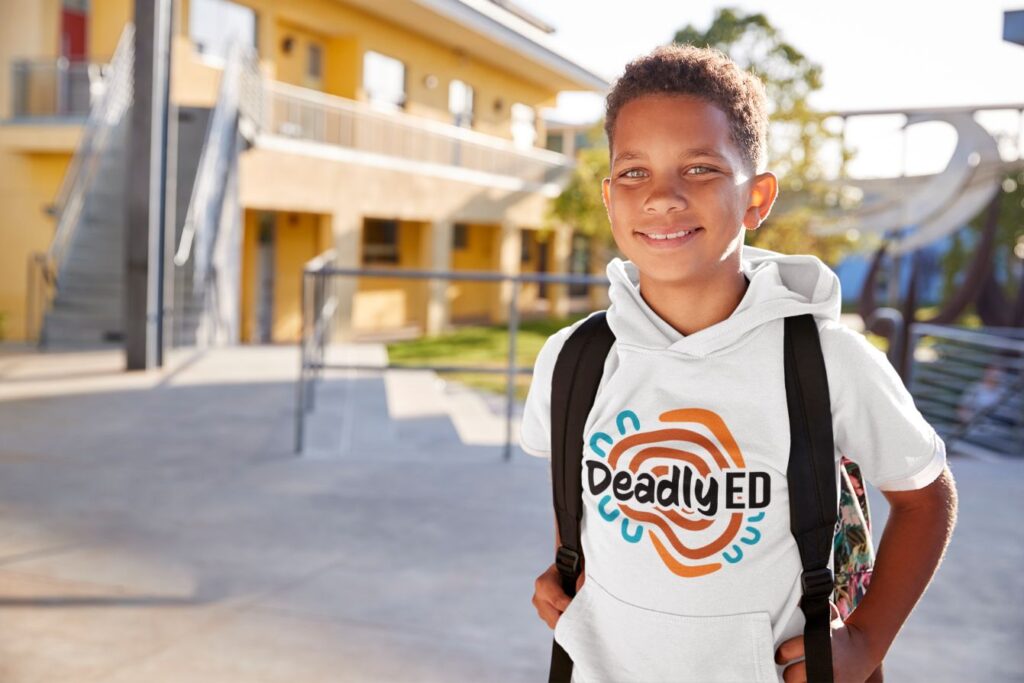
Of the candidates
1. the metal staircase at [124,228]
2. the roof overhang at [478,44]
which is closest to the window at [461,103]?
the roof overhang at [478,44]

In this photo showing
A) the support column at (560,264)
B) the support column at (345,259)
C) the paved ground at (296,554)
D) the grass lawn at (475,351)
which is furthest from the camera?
the support column at (560,264)

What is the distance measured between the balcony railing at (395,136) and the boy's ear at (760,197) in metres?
14.7

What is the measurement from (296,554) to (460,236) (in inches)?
819

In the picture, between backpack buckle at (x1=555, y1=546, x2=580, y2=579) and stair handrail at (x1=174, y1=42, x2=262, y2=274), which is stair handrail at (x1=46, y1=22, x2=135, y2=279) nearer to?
stair handrail at (x1=174, y1=42, x2=262, y2=274)

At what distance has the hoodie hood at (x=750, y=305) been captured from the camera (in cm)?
154

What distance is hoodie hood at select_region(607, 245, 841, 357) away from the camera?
5.06 feet

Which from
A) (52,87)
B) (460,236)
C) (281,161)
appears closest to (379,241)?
(460,236)

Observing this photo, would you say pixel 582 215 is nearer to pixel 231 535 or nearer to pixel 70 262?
pixel 70 262

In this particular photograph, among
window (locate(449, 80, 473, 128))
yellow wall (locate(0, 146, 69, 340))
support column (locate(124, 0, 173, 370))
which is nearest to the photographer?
support column (locate(124, 0, 173, 370))

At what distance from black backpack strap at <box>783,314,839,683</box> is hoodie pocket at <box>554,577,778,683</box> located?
6 centimetres

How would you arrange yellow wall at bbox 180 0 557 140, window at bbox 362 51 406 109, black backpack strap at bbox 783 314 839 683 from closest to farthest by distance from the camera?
black backpack strap at bbox 783 314 839 683 → yellow wall at bbox 180 0 557 140 → window at bbox 362 51 406 109

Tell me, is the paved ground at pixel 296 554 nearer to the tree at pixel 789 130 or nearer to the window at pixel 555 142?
the tree at pixel 789 130

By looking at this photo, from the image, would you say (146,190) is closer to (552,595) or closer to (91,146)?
(91,146)

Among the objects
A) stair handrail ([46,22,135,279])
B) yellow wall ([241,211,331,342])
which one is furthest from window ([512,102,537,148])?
stair handrail ([46,22,135,279])
